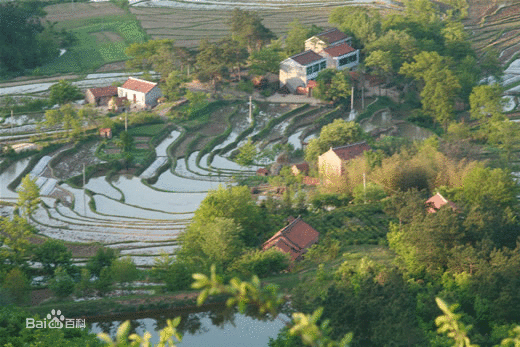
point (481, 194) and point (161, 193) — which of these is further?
point (161, 193)

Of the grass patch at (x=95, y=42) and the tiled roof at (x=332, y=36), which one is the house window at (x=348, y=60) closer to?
the tiled roof at (x=332, y=36)

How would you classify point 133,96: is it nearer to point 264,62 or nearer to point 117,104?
point 117,104

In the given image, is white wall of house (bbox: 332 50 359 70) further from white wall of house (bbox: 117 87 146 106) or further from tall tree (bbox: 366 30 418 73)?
white wall of house (bbox: 117 87 146 106)

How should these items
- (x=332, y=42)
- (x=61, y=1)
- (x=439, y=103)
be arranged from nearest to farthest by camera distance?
(x=439, y=103)
(x=332, y=42)
(x=61, y=1)

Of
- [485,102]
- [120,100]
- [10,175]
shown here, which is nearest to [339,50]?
[485,102]

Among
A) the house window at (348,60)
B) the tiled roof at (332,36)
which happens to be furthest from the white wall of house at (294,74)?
the tiled roof at (332,36)

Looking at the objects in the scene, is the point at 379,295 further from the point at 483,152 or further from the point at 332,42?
the point at 332,42

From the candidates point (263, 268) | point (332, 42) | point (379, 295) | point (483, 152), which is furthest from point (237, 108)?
point (379, 295)

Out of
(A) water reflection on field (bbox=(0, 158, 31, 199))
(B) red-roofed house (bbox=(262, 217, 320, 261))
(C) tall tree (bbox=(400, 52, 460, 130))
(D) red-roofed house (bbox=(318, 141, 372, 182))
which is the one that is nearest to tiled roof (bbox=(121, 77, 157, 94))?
(A) water reflection on field (bbox=(0, 158, 31, 199))
